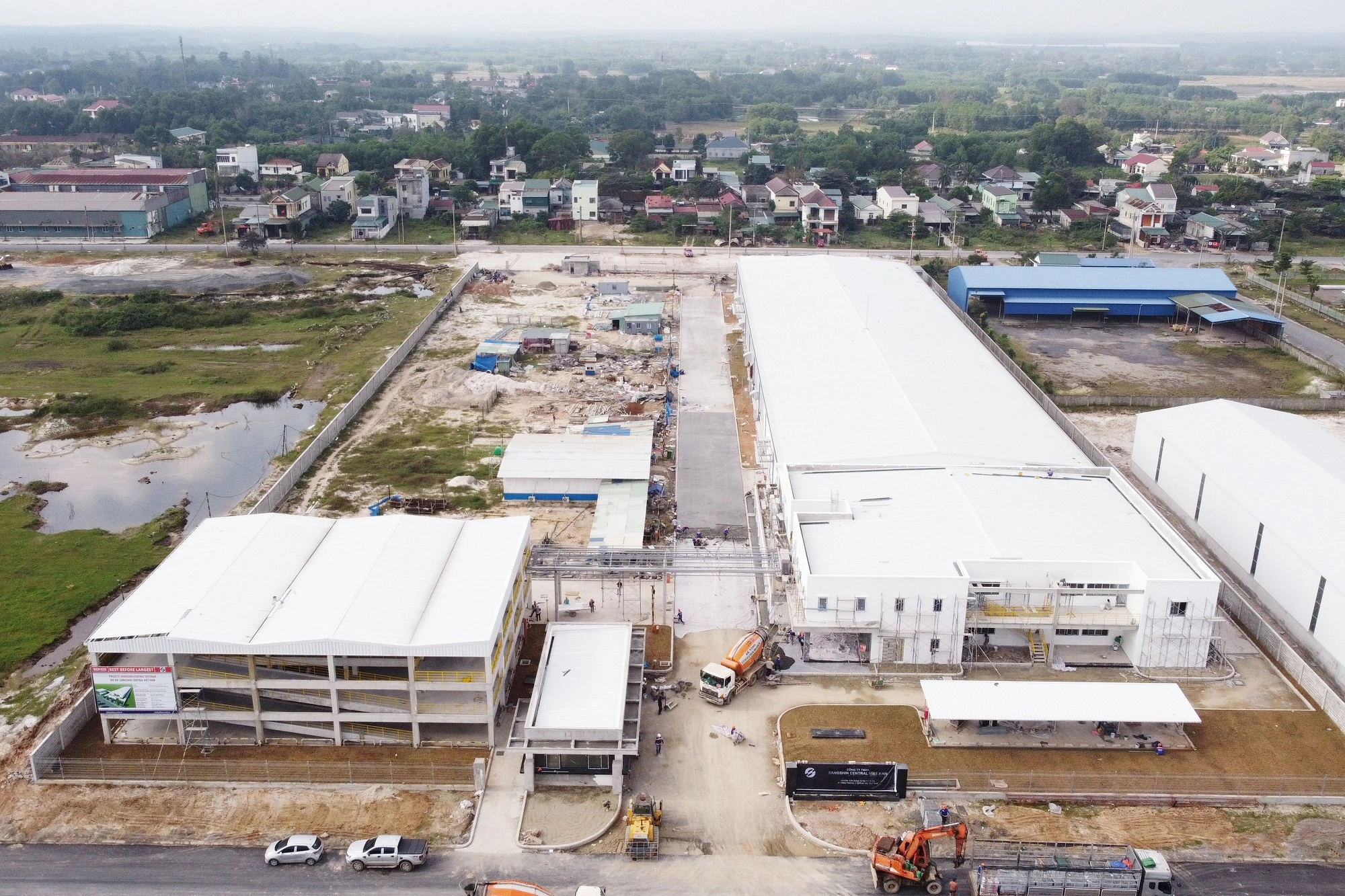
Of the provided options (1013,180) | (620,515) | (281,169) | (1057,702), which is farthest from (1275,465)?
(281,169)

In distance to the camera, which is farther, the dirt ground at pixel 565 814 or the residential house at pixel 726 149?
the residential house at pixel 726 149

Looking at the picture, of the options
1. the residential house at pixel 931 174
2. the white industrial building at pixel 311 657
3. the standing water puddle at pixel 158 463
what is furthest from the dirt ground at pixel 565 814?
the residential house at pixel 931 174

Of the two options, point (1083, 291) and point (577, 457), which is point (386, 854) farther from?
point (1083, 291)

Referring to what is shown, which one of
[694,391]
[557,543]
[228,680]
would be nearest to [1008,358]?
[694,391]

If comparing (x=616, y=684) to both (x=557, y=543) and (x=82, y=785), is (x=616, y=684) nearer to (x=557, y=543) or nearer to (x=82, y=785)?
(x=557, y=543)

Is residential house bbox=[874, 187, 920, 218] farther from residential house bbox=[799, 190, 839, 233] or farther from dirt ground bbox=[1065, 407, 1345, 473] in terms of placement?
dirt ground bbox=[1065, 407, 1345, 473]

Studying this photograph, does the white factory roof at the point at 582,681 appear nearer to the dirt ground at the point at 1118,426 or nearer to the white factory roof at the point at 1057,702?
the white factory roof at the point at 1057,702

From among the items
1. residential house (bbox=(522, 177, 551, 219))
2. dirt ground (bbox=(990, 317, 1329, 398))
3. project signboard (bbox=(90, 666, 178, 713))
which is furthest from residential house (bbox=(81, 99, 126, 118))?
project signboard (bbox=(90, 666, 178, 713))
